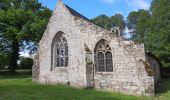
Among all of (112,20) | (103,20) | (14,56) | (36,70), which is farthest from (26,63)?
(112,20)

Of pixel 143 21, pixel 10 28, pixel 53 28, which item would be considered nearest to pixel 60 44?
pixel 53 28

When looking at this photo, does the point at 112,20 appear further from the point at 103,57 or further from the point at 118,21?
the point at 103,57

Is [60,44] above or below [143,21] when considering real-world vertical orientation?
below

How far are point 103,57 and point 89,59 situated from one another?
1.14m

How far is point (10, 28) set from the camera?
115 ft

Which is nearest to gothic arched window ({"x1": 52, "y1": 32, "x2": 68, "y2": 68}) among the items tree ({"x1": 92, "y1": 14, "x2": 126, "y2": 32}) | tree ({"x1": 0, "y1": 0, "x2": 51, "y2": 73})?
tree ({"x1": 0, "y1": 0, "x2": 51, "y2": 73})

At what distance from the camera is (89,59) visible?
19000 mm

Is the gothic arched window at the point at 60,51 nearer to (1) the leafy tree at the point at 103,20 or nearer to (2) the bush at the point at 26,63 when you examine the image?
(2) the bush at the point at 26,63

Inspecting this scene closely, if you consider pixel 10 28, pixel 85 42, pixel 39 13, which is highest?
pixel 39 13

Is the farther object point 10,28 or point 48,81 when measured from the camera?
point 10,28

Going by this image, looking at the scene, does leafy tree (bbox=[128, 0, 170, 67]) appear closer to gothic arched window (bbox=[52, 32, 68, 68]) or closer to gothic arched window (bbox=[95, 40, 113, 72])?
gothic arched window (bbox=[95, 40, 113, 72])

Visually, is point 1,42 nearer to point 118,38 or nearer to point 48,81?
point 48,81

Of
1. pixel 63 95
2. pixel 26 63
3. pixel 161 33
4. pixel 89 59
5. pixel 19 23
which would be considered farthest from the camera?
pixel 26 63

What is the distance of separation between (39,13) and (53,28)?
57.8 feet
